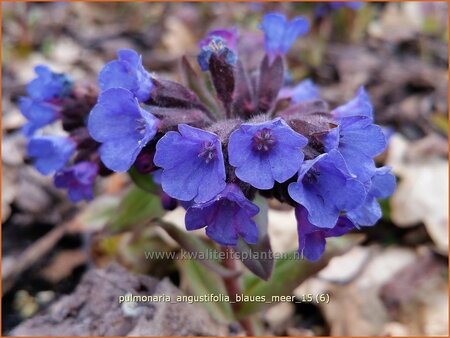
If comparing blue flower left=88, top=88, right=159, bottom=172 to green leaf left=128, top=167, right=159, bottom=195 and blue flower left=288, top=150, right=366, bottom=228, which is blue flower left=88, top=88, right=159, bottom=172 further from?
blue flower left=288, top=150, right=366, bottom=228

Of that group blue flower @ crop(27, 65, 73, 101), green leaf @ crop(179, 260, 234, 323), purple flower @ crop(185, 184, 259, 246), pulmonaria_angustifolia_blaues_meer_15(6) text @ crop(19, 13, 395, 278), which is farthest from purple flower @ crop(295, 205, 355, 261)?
blue flower @ crop(27, 65, 73, 101)

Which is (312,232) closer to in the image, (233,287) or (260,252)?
(260,252)

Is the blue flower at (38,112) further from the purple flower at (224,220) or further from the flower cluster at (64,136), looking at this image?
the purple flower at (224,220)

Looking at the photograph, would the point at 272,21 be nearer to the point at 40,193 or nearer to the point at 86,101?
the point at 86,101

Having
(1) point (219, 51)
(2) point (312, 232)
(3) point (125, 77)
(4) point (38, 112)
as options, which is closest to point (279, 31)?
(1) point (219, 51)

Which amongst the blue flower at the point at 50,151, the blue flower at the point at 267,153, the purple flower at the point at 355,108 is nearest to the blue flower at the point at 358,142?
the blue flower at the point at 267,153

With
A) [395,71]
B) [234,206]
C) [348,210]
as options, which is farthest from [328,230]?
[395,71]
